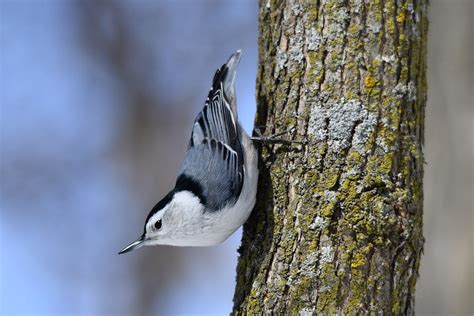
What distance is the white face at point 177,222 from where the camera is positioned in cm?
275

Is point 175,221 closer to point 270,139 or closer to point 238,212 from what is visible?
point 238,212

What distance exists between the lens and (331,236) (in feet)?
7.22

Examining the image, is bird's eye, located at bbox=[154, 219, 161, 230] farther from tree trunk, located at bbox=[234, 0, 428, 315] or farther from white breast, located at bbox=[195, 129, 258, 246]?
tree trunk, located at bbox=[234, 0, 428, 315]

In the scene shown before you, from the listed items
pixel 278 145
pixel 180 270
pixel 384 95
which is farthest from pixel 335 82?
pixel 180 270

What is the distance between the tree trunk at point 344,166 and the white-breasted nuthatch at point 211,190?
0.64ft

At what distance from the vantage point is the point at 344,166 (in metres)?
2.23

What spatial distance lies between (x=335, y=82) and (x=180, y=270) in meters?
3.63

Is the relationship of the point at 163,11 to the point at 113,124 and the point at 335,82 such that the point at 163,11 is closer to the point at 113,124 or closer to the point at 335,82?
the point at 113,124

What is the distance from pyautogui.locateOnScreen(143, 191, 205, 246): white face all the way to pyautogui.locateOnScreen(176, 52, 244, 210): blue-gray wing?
5cm

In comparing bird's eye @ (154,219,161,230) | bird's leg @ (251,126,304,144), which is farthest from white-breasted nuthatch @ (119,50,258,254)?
bird's leg @ (251,126,304,144)

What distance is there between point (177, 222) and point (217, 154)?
0.35 meters

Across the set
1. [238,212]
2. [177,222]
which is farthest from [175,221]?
[238,212]

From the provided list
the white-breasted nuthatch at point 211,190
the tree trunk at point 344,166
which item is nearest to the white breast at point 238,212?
the white-breasted nuthatch at point 211,190

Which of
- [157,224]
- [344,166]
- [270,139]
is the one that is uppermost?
[270,139]
